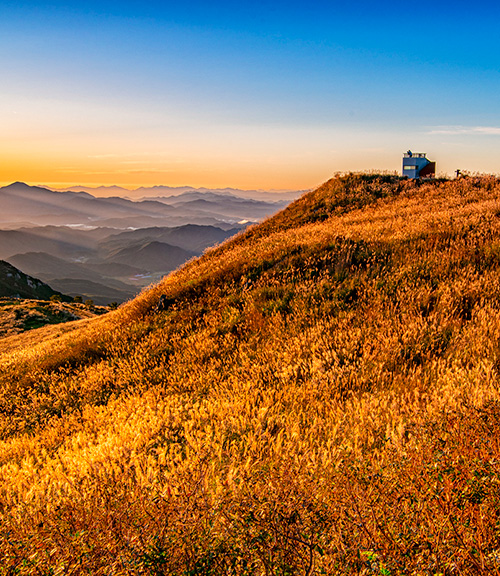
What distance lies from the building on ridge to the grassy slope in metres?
25.2

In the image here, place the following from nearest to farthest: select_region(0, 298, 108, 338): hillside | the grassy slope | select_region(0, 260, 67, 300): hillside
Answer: the grassy slope < select_region(0, 298, 108, 338): hillside < select_region(0, 260, 67, 300): hillside

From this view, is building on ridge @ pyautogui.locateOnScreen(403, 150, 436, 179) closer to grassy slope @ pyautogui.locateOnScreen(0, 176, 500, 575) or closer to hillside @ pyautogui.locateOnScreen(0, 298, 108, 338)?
grassy slope @ pyautogui.locateOnScreen(0, 176, 500, 575)

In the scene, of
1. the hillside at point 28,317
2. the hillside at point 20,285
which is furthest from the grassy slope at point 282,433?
the hillside at point 20,285

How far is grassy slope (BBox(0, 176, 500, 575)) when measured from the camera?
6.17ft

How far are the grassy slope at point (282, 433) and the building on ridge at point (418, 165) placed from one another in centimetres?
2520

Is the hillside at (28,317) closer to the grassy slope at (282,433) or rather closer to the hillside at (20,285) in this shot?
the grassy slope at (282,433)

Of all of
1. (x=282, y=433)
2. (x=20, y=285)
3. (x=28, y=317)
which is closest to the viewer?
(x=282, y=433)

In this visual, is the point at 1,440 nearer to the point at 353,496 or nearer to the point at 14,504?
the point at 14,504

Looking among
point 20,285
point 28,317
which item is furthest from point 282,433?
point 20,285

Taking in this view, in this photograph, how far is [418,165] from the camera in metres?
30.8

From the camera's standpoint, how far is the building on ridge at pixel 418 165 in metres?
30.5

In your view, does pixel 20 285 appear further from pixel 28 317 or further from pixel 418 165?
pixel 418 165

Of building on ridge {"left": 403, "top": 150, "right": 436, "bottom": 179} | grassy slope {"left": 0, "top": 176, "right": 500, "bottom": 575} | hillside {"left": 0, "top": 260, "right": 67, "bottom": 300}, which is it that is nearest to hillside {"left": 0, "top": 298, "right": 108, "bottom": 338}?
grassy slope {"left": 0, "top": 176, "right": 500, "bottom": 575}

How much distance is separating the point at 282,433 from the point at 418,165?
112 feet
